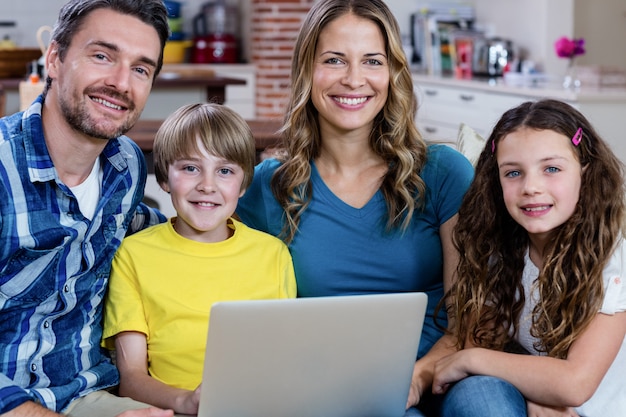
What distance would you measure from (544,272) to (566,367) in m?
0.20

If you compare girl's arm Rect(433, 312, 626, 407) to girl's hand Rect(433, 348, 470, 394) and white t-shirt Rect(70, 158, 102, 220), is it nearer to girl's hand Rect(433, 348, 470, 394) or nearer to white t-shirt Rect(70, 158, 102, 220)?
girl's hand Rect(433, 348, 470, 394)

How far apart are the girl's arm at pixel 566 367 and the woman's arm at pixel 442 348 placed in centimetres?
14

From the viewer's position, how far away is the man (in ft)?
5.65

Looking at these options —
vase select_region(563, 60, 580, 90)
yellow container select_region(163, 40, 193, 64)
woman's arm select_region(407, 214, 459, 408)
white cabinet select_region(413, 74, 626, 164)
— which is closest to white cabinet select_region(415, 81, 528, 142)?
white cabinet select_region(413, 74, 626, 164)

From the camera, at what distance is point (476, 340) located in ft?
6.16

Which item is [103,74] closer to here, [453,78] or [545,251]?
[545,251]

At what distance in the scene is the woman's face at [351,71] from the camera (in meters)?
2.02

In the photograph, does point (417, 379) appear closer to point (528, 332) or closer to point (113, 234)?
point (528, 332)

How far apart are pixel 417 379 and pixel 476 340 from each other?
5.8 inches

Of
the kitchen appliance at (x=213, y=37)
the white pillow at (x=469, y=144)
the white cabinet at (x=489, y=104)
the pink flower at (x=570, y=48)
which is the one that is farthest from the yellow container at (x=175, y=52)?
the white pillow at (x=469, y=144)

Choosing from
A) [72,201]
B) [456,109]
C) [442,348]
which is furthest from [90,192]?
[456,109]

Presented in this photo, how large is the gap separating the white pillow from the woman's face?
42 centimetres

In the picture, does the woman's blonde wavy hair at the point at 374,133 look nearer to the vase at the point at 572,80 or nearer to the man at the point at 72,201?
the man at the point at 72,201

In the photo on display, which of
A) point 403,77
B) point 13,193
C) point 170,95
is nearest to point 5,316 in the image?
point 13,193
